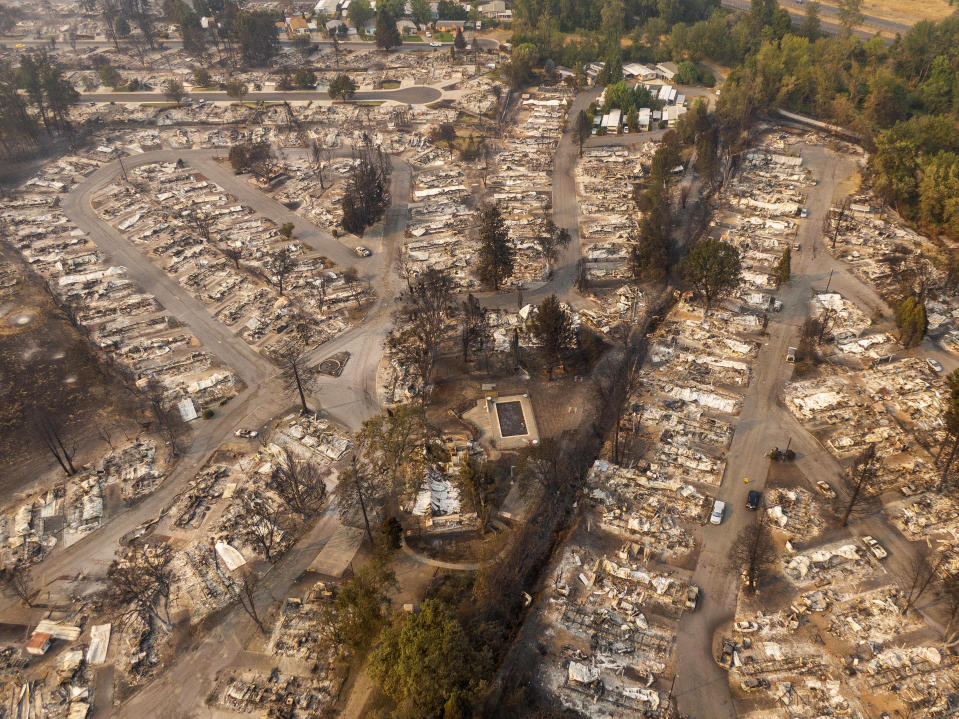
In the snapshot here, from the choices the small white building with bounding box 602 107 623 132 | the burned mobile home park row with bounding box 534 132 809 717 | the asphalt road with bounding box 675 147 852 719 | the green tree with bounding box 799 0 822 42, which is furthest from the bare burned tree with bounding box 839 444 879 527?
the green tree with bounding box 799 0 822 42

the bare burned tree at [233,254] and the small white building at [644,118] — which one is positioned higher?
the small white building at [644,118]

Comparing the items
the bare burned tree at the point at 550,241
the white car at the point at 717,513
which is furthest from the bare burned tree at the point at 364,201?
the white car at the point at 717,513

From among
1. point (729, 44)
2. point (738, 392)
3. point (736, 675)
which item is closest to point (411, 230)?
point (738, 392)

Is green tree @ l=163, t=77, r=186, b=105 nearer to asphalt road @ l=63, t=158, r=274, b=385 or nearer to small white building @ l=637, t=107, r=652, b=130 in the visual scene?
asphalt road @ l=63, t=158, r=274, b=385

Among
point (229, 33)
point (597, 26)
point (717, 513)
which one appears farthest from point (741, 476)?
point (229, 33)

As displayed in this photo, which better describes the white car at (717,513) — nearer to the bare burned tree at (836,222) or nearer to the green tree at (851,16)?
the bare burned tree at (836,222)

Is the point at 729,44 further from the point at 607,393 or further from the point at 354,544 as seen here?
the point at 354,544
